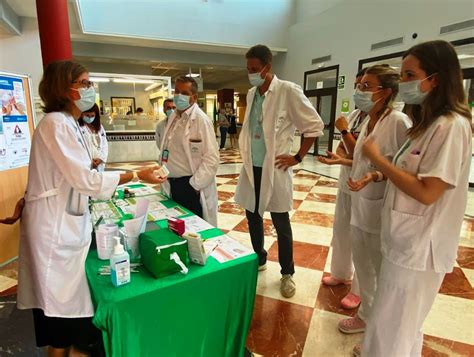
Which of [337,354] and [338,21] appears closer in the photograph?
[337,354]

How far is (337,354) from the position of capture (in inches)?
59.8

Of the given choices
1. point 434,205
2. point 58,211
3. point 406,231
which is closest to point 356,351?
point 406,231

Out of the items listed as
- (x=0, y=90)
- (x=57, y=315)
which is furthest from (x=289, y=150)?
(x=0, y=90)

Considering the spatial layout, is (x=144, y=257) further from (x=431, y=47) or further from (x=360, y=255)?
(x=431, y=47)

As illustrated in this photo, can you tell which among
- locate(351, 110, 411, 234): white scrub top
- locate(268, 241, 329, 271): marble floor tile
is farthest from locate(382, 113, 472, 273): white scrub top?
locate(268, 241, 329, 271): marble floor tile

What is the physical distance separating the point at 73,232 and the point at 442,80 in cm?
145

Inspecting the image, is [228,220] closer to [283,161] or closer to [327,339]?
[283,161]

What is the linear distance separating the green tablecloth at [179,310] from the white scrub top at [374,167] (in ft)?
2.17

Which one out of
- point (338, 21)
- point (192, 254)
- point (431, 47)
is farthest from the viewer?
point (338, 21)

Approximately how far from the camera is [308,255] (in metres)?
2.59

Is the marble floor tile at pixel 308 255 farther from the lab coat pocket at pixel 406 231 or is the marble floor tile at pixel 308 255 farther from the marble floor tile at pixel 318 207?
the lab coat pocket at pixel 406 231

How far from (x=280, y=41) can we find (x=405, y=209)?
8.85 m

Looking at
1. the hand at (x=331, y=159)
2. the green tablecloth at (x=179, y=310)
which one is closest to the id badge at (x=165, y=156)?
Result: the green tablecloth at (x=179, y=310)

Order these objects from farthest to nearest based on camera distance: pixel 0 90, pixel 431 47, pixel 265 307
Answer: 1. pixel 0 90
2. pixel 265 307
3. pixel 431 47
